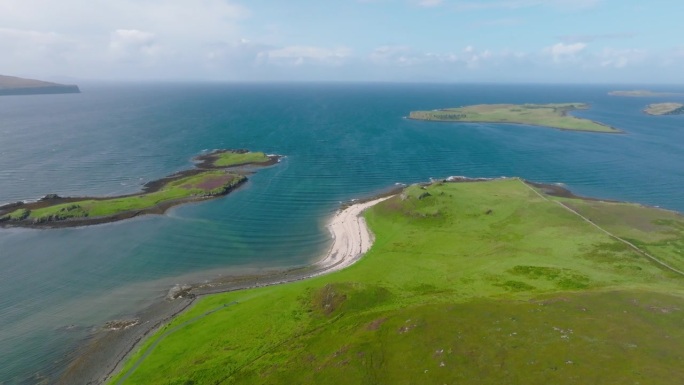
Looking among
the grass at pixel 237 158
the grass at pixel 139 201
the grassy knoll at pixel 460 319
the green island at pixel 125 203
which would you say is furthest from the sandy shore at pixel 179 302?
the grass at pixel 237 158

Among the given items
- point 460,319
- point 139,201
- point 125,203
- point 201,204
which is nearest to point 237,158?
point 201,204

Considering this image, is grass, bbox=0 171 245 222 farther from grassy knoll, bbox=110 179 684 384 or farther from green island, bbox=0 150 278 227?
grassy knoll, bbox=110 179 684 384

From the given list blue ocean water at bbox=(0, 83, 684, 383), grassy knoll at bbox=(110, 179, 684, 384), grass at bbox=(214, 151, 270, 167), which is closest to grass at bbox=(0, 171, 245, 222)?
blue ocean water at bbox=(0, 83, 684, 383)

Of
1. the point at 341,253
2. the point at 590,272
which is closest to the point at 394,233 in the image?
the point at 341,253

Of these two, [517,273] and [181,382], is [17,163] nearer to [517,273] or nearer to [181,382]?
[181,382]

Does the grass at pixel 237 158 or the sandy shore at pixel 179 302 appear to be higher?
the grass at pixel 237 158

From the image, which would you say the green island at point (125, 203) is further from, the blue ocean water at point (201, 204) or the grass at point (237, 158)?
the grass at point (237, 158)

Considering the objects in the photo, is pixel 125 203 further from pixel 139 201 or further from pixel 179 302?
pixel 179 302
